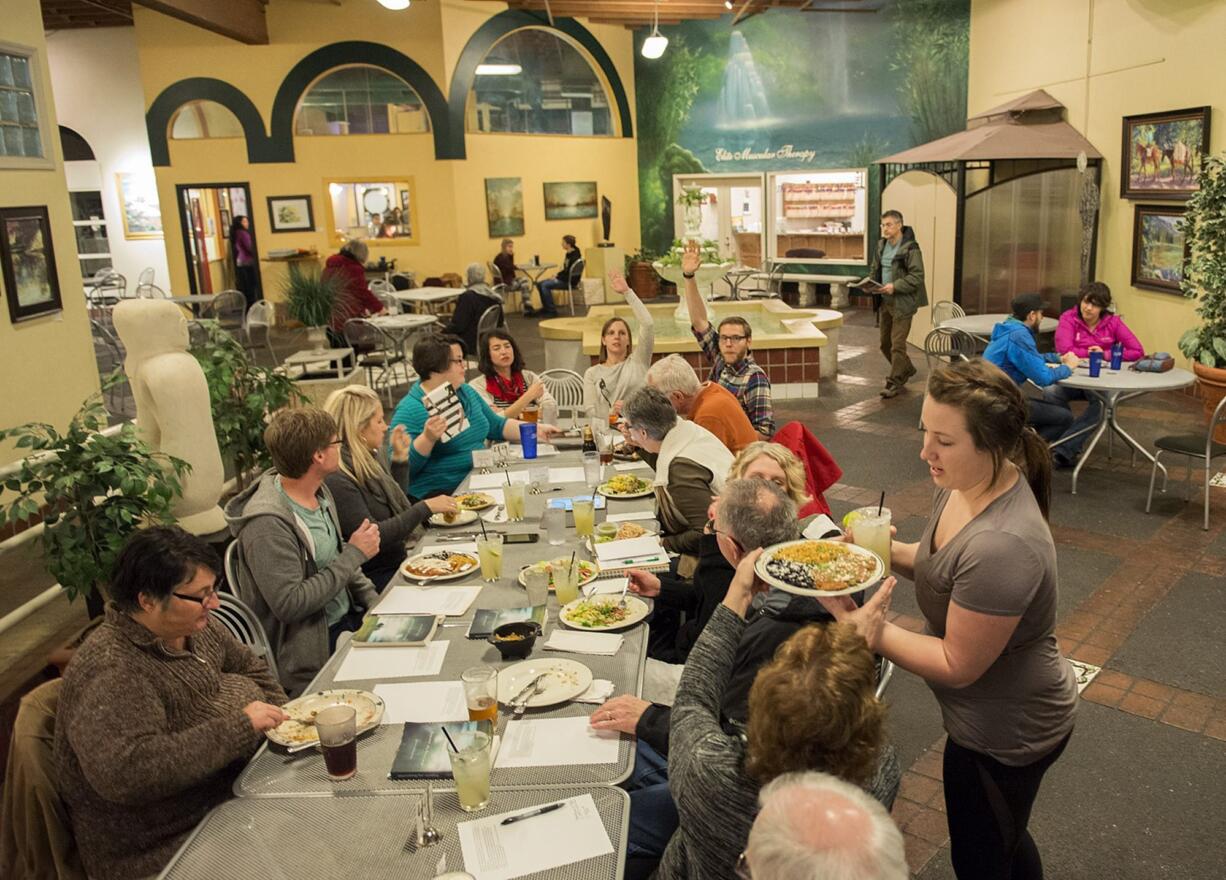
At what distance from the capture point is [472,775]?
6.48 feet

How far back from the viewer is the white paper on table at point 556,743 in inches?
84.6

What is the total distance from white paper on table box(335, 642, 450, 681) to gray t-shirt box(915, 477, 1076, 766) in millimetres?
1318

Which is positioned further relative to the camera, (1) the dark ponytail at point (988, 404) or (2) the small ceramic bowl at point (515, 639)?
(2) the small ceramic bowl at point (515, 639)

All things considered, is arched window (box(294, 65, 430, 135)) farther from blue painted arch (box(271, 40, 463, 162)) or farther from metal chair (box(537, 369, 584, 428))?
metal chair (box(537, 369, 584, 428))

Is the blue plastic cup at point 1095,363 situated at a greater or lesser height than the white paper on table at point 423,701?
greater

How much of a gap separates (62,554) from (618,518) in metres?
2.06

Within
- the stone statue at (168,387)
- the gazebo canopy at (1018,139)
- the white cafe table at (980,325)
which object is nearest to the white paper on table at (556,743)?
the stone statue at (168,387)

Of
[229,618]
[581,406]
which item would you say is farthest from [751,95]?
[229,618]

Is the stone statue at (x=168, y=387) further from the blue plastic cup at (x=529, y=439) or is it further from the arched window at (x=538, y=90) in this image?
the arched window at (x=538, y=90)

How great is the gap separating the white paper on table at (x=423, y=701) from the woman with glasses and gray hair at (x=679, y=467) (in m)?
1.15

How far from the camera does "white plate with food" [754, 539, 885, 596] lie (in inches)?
83.9

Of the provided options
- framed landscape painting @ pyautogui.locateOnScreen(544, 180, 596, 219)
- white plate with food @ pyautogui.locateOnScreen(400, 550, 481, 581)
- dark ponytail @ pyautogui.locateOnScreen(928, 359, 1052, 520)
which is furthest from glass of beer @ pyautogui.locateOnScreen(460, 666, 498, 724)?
framed landscape painting @ pyautogui.locateOnScreen(544, 180, 596, 219)

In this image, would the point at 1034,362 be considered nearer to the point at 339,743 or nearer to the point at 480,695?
the point at 480,695

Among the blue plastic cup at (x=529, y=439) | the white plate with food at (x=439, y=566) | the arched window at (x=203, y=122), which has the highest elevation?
the arched window at (x=203, y=122)
